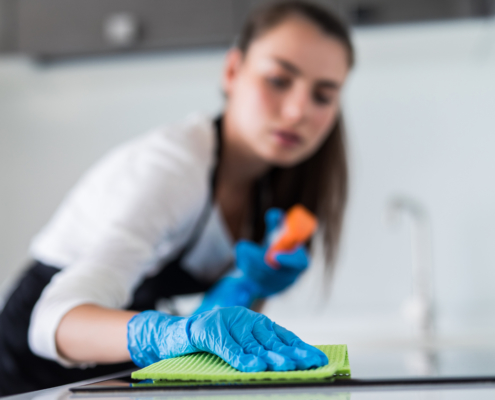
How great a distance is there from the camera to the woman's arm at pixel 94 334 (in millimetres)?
515

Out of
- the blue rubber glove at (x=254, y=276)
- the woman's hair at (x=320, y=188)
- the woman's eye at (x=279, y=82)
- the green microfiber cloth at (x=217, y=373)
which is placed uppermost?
the woman's eye at (x=279, y=82)

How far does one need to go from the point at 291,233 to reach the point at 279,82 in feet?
0.95

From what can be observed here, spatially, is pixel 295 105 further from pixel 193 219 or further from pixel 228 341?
pixel 228 341

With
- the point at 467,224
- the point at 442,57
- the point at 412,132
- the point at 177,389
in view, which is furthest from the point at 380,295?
the point at 177,389

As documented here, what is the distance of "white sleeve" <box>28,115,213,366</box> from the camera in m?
0.57

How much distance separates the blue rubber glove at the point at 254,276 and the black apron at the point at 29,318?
9 centimetres

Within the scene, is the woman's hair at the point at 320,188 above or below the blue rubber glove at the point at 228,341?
above

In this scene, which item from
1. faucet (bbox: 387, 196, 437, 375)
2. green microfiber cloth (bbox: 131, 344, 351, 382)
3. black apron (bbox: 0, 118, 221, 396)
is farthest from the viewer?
faucet (bbox: 387, 196, 437, 375)

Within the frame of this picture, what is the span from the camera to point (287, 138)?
96 centimetres

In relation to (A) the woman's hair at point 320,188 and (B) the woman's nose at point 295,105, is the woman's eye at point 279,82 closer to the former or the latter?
(B) the woman's nose at point 295,105

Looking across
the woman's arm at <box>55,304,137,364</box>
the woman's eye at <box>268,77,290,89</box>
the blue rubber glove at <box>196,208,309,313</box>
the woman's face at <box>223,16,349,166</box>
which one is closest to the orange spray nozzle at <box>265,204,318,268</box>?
the blue rubber glove at <box>196,208,309,313</box>

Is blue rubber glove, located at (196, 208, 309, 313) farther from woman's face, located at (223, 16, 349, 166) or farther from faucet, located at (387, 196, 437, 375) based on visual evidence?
faucet, located at (387, 196, 437, 375)

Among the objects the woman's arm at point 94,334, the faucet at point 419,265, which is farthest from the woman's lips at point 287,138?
the faucet at point 419,265

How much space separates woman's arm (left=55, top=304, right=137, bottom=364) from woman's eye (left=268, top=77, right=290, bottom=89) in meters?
0.56
